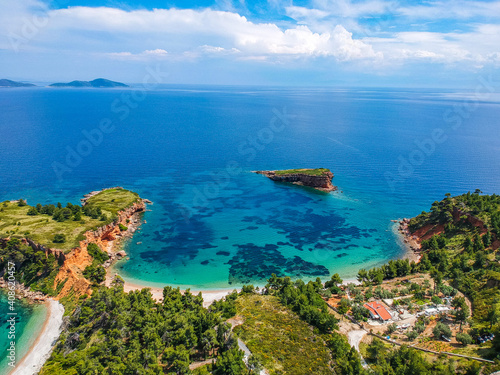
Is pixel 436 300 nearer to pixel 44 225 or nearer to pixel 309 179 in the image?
pixel 309 179

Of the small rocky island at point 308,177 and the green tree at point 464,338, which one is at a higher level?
the small rocky island at point 308,177

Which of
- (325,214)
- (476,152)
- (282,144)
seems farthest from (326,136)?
(325,214)

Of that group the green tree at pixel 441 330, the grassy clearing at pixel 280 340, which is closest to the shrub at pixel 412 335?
the green tree at pixel 441 330

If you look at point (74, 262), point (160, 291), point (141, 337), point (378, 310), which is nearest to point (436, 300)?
point (378, 310)

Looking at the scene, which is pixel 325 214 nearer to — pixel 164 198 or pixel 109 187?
pixel 164 198

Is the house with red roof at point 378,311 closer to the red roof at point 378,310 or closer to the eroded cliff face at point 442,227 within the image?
the red roof at point 378,310

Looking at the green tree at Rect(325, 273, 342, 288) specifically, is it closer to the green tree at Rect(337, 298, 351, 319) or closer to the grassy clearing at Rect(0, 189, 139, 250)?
the green tree at Rect(337, 298, 351, 319)

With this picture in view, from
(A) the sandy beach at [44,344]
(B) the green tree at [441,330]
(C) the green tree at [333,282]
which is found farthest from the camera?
(C) the green tree at [333,282]
